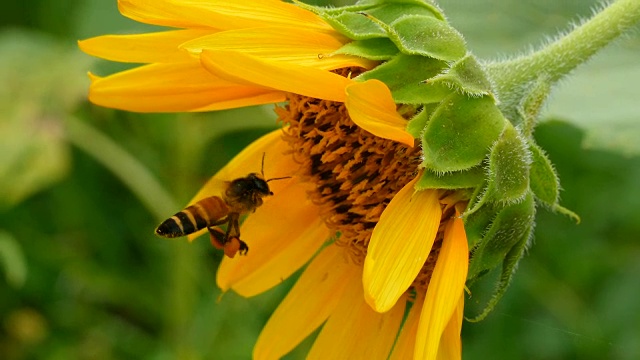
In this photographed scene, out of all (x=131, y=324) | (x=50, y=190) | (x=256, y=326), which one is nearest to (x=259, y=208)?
(x=256, y=326)

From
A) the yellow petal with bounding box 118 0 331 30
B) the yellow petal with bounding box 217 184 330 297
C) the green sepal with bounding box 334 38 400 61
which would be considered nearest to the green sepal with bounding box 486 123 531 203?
the green sepal with bounding box 334 38 400 61

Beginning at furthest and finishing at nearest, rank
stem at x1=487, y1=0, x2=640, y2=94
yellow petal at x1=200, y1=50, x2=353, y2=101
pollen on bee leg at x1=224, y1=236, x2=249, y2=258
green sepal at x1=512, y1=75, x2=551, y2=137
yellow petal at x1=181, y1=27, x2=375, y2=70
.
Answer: pollen on bee leg at x1=224, y1=236, x2=249, y2=258, stem at x1=487, y1=0, x2=640, y2=94, green sepal at x1=512, y1=75, x2=551, y2=137, yellow petal at x1=181, y1=27, x2=375, y2=70, yellow petal at x1=200, y1=50, x2=353, y2=101

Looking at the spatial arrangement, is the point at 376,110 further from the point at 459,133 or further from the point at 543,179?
the point at 543,179

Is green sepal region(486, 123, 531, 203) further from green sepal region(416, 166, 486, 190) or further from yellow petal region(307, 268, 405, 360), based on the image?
yellow petal region(307, 268, 405, 360)

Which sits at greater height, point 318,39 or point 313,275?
point 318,39

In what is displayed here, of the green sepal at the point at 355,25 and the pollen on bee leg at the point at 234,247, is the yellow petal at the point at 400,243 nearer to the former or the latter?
the green sepal at the point at 355,25

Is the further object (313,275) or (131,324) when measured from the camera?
(131,324)

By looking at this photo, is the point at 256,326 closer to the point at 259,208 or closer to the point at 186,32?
the point at 259,208
